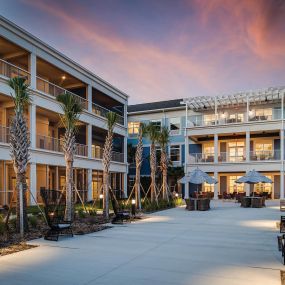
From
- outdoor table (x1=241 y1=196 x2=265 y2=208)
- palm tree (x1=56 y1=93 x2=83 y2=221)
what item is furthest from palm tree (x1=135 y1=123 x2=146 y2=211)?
outdoor table (x1=241 y1=196 x2=265 y2=208)

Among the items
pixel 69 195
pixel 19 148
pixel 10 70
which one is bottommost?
pixel 69 195

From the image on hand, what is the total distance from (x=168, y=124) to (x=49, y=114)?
18203 millimetres

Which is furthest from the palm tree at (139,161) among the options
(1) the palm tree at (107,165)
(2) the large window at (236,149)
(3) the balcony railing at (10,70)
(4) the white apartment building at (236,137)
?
(2) the large window at (236,149)

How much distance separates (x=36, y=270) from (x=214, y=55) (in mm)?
17201

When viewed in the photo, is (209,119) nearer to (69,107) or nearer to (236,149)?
(236,149)

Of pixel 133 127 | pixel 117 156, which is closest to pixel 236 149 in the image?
pixel 133 127

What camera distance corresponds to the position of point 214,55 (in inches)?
824

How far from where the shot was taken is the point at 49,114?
1032 inches

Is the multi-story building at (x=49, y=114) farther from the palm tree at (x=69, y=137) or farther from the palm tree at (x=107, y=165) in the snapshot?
the palm tree at (x=69, y=137)

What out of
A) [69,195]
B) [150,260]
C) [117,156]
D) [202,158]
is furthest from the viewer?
[202,158]

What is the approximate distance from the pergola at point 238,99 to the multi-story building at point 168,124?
290 centimetres

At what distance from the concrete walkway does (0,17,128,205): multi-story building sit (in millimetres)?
7994

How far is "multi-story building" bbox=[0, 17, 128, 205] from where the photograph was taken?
70.7 ft

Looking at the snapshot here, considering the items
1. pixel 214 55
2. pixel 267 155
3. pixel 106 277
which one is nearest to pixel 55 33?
pixel 214 55
